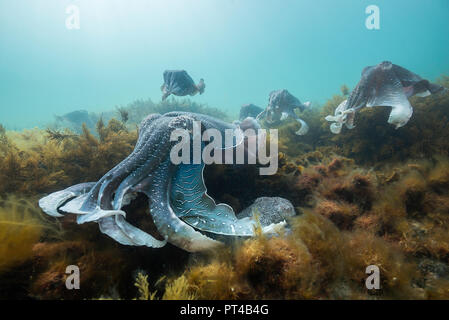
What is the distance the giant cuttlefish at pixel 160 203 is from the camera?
2012 millimetres

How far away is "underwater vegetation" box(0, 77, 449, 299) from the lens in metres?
1.82

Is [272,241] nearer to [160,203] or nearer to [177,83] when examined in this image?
[160,203]

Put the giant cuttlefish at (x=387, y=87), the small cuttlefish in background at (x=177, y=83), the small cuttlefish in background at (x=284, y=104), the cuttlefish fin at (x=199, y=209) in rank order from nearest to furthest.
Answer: the cuttlefish fin at (x=199, y=209) → the giant cuttlefish at (x=387, y=87) → the small cuttlefish in background at (x=284, y=104) → the small cuttlefish in background at (x=177, y=83)

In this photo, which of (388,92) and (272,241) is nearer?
(272,241)

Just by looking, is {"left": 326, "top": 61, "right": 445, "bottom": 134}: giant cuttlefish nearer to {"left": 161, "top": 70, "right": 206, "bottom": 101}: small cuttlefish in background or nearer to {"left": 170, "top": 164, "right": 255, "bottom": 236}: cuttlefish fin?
{"left": 170, "top": 164, "right": 255, "bottom": 236}: cuttlefish fin

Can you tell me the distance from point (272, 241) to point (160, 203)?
1.25m

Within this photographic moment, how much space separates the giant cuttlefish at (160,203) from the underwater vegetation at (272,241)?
0.26 m

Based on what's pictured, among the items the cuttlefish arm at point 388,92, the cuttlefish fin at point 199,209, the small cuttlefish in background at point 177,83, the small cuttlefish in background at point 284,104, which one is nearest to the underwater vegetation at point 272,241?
the cuttlefish fin at point 199,209

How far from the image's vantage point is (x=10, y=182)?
9.98ft

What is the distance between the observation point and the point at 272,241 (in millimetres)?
1991

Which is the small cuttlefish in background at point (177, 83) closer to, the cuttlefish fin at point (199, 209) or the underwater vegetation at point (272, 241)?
the underwater vegetation at point (272, 241)

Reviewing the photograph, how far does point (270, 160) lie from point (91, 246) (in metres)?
2.84

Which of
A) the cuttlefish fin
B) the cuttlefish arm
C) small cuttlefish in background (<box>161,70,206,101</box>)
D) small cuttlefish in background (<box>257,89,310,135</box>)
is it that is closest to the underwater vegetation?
the cuttlefish fin

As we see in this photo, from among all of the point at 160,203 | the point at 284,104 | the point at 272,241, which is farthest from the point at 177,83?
the point at 272,241
